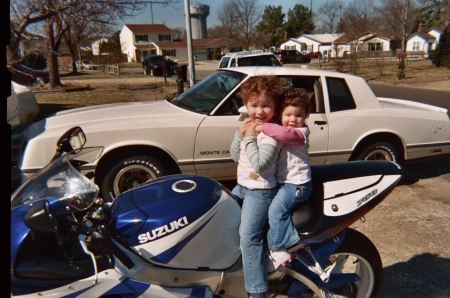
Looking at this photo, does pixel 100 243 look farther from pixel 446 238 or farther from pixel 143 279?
pixel 446 238

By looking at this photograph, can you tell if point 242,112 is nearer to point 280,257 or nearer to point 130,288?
point 280,257

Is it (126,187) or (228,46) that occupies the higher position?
(228,46)

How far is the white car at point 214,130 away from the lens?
4.50m

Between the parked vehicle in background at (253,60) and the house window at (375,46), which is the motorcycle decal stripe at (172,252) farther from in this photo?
the house window at (375,46)

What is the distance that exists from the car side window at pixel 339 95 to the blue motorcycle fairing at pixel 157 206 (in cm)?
326

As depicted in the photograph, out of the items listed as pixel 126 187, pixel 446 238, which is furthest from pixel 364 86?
pixel 126 187

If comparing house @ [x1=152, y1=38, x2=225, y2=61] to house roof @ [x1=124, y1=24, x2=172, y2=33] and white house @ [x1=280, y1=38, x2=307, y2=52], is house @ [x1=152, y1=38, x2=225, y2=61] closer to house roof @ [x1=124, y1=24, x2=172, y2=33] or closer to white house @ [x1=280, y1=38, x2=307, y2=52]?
house roof @ [x1=124, y1=24, x2=172, y2=33]

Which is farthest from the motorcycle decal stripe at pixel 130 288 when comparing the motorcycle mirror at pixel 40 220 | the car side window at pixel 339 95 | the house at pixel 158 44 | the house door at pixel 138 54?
the house door at pixel 138 54

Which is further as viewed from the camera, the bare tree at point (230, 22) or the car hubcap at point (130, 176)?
the bare tree at point (230, 22)

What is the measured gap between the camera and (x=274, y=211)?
7.95 feet

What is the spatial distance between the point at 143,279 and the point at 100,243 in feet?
1.48

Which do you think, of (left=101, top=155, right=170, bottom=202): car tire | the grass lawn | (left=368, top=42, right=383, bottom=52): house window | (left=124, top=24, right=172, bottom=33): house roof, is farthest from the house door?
(left=101, top=155, right=170, bottom=202): car tire

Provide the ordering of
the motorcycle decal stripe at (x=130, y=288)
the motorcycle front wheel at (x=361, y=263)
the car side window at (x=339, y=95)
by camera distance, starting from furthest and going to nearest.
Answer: the car side window at (x=339, y=95) → the motorcycle front wheel at (x=361, y=263) → the motorcycle decal stripe at (x=130, y=288)

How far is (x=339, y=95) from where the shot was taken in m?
5.31
